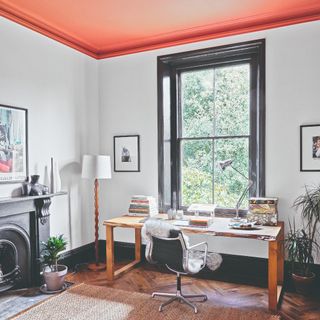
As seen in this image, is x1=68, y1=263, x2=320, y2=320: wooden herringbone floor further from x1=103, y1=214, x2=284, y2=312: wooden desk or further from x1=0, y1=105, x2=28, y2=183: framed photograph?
x1=0, y1=105, x2=28, y2=183: framed photograph

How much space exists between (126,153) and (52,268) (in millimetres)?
1700

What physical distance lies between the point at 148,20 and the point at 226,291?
2991 millimetres

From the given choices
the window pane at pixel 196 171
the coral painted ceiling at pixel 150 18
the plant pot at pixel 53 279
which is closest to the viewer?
the coral painted ceiling at pixel 150 18

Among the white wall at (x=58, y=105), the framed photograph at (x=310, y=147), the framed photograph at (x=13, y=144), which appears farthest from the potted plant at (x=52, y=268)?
the framed photograph at (x=310, y=147)

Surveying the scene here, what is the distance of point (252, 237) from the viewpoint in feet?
9.39

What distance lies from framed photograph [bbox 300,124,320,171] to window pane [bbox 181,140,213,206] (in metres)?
1.07

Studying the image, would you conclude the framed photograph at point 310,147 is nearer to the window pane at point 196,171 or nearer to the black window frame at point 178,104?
the black window frame at point 178,104

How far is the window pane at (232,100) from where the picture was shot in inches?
150

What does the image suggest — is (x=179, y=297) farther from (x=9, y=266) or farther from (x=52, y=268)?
(x=9, y=266)

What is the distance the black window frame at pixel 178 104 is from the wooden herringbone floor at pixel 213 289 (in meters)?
0.84

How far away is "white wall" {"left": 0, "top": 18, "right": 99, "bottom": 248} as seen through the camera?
330 cm

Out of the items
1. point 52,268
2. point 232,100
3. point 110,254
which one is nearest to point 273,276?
point 110,254

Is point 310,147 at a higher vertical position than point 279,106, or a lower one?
lower

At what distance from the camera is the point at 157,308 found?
114 inches
